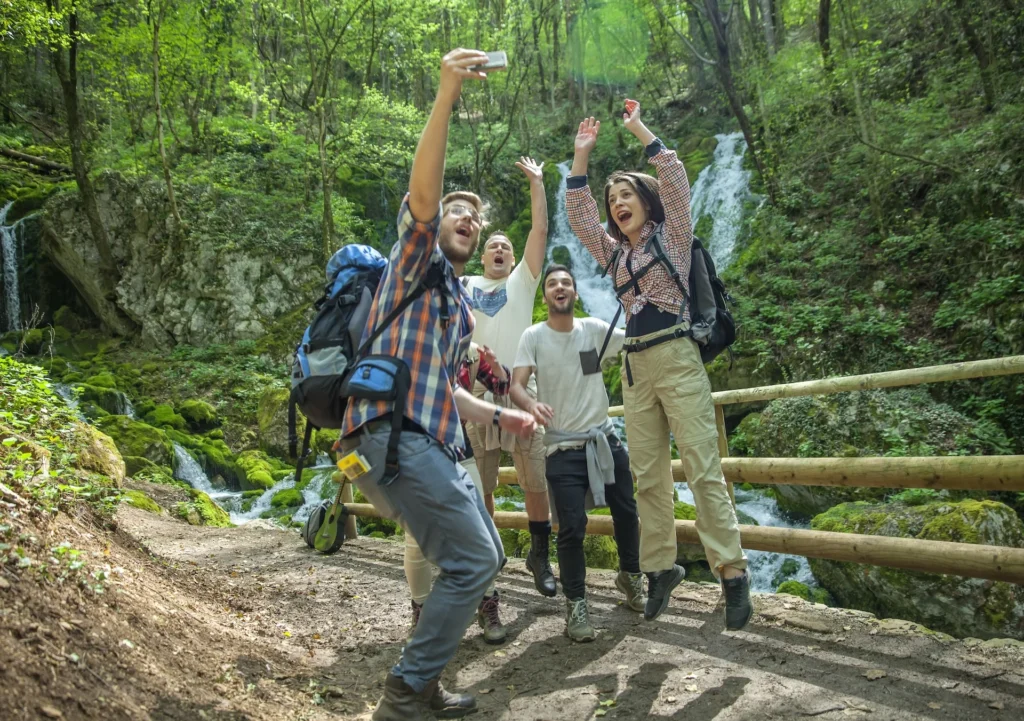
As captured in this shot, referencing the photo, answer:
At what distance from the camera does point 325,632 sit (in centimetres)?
416

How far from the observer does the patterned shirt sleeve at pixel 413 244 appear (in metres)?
2.39

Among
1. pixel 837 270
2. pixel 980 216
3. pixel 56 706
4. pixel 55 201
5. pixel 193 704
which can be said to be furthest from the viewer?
pixel 55 201

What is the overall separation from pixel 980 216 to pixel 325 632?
11198 mm

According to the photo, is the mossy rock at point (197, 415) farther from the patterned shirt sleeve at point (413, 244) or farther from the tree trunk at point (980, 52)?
the tree trunk at point (980, 52)

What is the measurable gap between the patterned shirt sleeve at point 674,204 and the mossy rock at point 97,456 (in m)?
5.34

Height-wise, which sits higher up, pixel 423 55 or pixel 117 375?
pixel 423 55

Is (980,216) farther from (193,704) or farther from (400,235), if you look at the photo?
(193,704)

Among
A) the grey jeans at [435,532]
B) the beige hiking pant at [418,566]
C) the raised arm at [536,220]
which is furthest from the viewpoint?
the raised arm at [536,220]

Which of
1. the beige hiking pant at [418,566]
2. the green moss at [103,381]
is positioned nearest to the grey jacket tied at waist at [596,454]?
the beige hiking pant at [418,566]

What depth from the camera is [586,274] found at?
61.0ft

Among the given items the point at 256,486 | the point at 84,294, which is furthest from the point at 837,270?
the point at 84,294

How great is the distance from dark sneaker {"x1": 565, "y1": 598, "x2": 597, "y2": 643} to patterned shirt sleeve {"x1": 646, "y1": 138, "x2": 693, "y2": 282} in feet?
6.12

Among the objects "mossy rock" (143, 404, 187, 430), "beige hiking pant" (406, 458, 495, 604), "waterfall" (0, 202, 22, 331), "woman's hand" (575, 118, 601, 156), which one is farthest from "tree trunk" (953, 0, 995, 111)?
"waterfall" (0, 202, 22, 331)

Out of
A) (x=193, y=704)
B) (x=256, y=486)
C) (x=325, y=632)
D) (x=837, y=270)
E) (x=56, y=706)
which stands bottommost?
(x=256, y=486)
